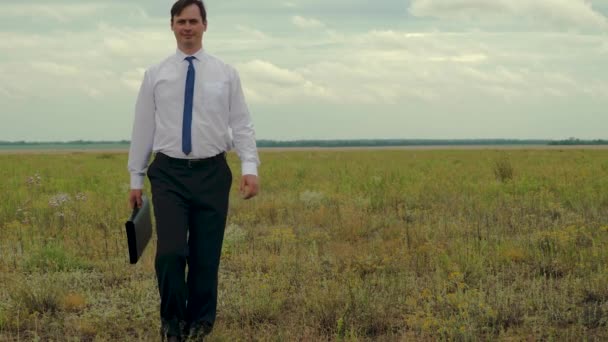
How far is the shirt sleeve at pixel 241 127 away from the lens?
4.72 m

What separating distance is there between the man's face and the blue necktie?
0.14m

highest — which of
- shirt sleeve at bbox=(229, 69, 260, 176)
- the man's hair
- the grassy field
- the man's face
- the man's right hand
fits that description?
the man's hair

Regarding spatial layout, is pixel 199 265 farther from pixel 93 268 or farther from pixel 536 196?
pixel 536 196

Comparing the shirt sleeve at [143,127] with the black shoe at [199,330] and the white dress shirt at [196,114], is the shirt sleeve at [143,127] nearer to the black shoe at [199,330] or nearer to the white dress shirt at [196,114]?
the white dress shirt at [196,114]

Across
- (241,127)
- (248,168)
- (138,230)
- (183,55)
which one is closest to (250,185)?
(248,168)

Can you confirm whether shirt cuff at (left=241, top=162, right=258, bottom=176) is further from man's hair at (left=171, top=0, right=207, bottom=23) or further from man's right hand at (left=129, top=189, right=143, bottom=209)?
man's hair at (left=171, top=0, right=207, bottom=23)

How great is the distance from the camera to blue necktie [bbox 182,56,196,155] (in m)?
4.49

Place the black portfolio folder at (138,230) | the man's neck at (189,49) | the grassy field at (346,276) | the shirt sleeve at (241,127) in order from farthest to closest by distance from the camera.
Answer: the grassy field at (346,276)
the shirt sleeve at (241,127)
the man's neck at (189,49)
the black portfolio folder at (138,230)

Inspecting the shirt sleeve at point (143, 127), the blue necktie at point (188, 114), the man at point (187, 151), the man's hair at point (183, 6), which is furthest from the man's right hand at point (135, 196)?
the man's hair at point (183, 6)

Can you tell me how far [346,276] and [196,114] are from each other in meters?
2.90

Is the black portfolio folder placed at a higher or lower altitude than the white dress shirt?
lower

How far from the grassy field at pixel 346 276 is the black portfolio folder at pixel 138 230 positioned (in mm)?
850

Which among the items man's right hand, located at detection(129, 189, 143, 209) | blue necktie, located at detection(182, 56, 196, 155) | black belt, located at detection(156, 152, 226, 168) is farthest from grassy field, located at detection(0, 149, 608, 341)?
blue necktie, located at detection(182, 56, 196, 155)

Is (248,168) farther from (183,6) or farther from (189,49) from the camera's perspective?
(183,6)
